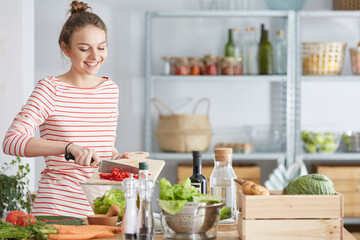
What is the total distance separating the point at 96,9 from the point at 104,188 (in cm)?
308

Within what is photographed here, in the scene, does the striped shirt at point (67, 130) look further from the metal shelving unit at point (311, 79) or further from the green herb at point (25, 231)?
the metal shelving unit at point (311, 79)

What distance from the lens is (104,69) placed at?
4617 millimetres

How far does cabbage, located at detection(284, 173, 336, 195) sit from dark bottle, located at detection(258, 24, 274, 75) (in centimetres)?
276

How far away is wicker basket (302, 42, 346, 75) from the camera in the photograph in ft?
14.2

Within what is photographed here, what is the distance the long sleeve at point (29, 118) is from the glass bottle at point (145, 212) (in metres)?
0.58

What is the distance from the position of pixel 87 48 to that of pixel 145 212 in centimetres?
85

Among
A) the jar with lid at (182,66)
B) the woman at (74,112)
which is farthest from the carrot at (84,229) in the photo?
the jar with lid at (182,66)

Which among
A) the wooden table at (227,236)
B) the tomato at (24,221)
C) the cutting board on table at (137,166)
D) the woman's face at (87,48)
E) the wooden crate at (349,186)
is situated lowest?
the wooden crate at (349,186)

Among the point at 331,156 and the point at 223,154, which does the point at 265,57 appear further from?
the point at 223,154

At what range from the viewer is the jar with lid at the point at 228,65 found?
4320 millimetres

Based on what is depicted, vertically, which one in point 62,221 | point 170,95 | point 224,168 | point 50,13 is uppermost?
point 50,13

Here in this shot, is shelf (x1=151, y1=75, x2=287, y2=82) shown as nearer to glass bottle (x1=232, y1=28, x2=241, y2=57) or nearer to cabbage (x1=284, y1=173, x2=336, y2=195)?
glass bottle (x1=232, y1=28, x2=241, y2=57)

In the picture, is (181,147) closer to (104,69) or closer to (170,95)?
(170,95)

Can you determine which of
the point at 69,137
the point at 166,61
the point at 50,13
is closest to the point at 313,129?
the point at 166,61
